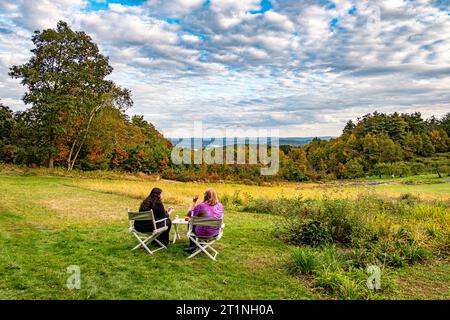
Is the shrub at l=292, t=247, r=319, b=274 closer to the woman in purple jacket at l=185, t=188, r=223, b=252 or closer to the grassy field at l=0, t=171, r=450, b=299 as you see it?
the grassy field at l=0, t=171, r=450, b=299

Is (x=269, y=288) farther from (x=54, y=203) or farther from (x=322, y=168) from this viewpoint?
(x=322, y=168)

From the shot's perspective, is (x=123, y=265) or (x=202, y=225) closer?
(x=123, y=265)

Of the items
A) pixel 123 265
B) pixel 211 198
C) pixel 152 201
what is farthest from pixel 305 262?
pixel 152 201

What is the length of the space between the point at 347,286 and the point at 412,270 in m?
2.10

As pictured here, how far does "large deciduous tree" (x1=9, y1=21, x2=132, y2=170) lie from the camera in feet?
90.7

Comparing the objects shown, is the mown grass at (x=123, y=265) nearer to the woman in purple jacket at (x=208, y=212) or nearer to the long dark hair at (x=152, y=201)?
the woman in purple jacket at (x=208, y=212)

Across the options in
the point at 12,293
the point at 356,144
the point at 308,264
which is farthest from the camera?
the point at 356,144

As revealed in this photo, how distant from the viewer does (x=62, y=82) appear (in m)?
29.2

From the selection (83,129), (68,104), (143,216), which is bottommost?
(143,216)

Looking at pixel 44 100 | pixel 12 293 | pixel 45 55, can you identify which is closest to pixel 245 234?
pixel 12 293

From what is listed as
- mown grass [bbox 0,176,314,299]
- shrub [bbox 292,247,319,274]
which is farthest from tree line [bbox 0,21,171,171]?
shrub [bbox 292,247,319,274]

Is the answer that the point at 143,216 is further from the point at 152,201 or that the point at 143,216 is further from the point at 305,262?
the point at 305,262

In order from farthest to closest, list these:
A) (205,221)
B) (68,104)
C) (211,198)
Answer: (68,104)
(211,198)
(205,221)

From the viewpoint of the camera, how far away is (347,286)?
16.8ft
